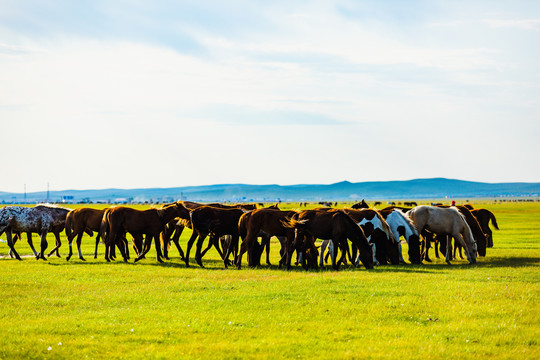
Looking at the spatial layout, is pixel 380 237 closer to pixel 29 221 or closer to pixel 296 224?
pixel 296 224

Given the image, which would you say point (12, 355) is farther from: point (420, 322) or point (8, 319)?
point (420, 322)

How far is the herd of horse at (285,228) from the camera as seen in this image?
72.5 feet

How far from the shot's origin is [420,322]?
1246 cm

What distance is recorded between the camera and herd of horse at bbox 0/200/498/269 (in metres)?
22.1

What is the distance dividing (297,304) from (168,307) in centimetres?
311

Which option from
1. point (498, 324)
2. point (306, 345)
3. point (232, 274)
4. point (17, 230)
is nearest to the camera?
point (306, 345)

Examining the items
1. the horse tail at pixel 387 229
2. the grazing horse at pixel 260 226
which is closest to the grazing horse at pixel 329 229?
the grazing horse at pixel 260 226

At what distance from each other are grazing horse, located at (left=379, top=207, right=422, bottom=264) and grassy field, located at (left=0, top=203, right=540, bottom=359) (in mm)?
3601

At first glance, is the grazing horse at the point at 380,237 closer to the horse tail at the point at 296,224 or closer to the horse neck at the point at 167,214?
the horse tail at the point at 296,224

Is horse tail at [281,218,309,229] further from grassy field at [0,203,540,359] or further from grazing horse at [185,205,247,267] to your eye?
grazing horse at [185,205,247,267]

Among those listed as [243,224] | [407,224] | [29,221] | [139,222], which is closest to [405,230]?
[407,224]

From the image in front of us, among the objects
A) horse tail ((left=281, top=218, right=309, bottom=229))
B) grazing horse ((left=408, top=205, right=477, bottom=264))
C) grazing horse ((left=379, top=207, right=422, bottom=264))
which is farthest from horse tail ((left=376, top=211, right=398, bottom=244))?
horse tail ((left=281, top=218, right=309, bottom=229))

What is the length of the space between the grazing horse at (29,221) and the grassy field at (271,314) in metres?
5.91

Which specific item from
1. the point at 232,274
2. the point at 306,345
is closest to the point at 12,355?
the point at 306,345
